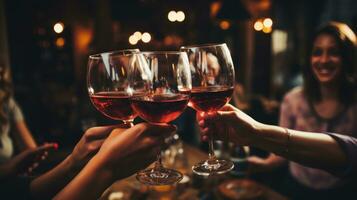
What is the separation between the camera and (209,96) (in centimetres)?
111

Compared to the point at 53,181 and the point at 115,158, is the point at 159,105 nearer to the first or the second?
the point at 115,158

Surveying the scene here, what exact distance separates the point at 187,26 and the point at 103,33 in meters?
3.20

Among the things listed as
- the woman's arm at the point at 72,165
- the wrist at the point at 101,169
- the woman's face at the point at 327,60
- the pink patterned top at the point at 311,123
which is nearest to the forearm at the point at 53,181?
the woman's arm at the point at 72,165

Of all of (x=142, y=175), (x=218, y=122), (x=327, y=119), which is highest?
(x=218, y=122)

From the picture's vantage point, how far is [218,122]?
128 cm

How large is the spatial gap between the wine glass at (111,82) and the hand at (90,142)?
0.09 m

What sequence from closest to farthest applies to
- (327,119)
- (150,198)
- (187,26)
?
(150,198)
(327,119)
(187,26)

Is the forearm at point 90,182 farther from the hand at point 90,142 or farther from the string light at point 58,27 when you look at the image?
the string light at point 58,27

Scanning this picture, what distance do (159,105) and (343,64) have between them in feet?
6.56

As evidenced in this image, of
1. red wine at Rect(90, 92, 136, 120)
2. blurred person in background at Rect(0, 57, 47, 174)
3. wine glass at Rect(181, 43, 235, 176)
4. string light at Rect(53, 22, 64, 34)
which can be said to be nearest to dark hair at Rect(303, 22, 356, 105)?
wine glass at Rect(181, 43, 235, 176)

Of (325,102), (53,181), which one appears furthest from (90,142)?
(325,102)

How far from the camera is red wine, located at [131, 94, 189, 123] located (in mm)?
960

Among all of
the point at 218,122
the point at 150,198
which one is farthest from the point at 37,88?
the point at 218,122

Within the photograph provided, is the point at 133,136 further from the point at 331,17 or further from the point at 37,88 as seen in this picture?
the point at 37,88
